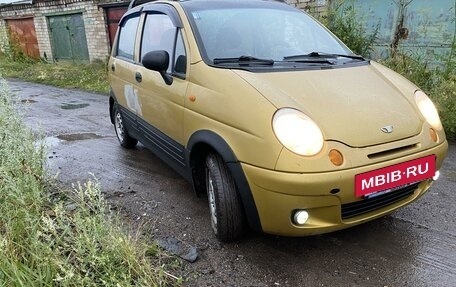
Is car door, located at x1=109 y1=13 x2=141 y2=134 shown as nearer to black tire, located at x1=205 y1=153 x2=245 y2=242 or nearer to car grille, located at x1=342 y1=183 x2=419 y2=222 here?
black tire, located at x1=205 y1=153 x2=245 y2=242

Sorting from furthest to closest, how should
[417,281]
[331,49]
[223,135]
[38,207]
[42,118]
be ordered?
1. [42,118]
2. [331,49]
3. [38,207]
4. [223,135]
5. [417,281]

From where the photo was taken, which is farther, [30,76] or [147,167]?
[30,76]

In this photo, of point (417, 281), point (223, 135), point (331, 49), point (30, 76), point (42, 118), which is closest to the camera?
point (417, 281)

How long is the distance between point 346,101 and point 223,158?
2.83 ft

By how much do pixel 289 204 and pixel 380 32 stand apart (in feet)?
20.6

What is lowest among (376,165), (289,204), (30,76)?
(30,76)

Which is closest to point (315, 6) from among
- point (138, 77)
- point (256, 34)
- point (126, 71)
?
point (126, 71)

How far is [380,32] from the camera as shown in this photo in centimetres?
755

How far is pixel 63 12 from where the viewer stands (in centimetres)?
1472

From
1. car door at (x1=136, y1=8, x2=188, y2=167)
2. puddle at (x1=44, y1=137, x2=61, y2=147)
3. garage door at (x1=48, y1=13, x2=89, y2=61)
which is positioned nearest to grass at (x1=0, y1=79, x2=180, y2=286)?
car door at (x1=136, y1=8, x2=188, y2=167)

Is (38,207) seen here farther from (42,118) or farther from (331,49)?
(42,118)

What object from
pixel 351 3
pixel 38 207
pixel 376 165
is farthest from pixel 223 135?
pixel 351 3

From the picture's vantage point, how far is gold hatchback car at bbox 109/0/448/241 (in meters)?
2.31

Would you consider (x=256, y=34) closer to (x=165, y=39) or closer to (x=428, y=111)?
(x=165, y=39)
